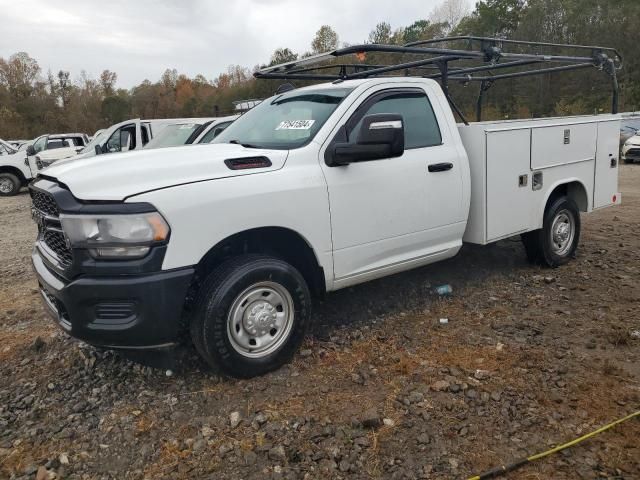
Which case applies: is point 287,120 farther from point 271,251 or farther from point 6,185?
point 6,185

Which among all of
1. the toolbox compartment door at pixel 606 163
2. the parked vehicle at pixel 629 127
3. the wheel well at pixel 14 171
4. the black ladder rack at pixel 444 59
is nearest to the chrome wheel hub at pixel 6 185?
the wheel well at pixel 14 171

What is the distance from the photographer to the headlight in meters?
3.03

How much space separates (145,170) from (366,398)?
6.27 ft

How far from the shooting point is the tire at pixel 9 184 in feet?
56.4

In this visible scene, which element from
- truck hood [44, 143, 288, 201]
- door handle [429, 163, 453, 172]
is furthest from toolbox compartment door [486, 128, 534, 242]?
truck hood [44, 143, 288, 201]

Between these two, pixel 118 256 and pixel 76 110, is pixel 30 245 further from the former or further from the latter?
pixel 76 110

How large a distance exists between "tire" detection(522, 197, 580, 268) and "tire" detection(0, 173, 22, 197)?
16604 millimetres

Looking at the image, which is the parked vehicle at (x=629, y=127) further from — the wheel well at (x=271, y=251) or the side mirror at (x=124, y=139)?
the wheel well at (x=271, y=251)

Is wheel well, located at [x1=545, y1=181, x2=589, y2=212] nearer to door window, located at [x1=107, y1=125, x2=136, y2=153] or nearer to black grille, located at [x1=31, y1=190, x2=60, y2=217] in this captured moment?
black grille, located at [x1=31, y1=190, x2=60, y2=217]

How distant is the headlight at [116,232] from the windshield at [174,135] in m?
7.82

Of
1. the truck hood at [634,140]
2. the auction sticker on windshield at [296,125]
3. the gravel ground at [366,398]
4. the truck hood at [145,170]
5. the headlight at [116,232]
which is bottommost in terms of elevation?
the truck hood at [634,140]

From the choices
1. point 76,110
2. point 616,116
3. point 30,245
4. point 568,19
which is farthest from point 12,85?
point 616,116

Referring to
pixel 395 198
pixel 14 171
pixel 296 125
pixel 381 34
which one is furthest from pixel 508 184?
pixel 381 34

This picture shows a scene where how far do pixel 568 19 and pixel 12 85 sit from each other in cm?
5928
